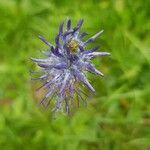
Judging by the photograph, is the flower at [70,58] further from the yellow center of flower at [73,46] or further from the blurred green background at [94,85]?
the blurred green background at [94,85]

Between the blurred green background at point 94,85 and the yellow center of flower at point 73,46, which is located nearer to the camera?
the yellow center of flower at point 73,46

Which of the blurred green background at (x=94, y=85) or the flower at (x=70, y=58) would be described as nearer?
the flower at (x=70, y=58)

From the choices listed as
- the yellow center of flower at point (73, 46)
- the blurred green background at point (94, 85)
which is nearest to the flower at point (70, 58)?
the yellow center of flower at point (73, 46)

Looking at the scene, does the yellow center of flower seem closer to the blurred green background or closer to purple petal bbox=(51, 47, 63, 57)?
purple petal bbox=(51, 47, 63, 57)

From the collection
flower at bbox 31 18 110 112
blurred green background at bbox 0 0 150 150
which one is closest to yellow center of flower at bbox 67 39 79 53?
flower at bbox 31 18 110 112

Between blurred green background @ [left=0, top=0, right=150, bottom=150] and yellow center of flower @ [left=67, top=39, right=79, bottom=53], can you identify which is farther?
blurred green background @ [left=0, top=0, right=150, bottom=150]

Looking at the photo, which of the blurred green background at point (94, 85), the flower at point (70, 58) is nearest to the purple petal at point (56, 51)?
the flower at point (70, 58)

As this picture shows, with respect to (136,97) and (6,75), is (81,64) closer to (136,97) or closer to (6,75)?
(136,97)

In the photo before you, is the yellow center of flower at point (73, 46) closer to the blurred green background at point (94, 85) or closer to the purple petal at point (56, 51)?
the purple petal at point (56, 51)

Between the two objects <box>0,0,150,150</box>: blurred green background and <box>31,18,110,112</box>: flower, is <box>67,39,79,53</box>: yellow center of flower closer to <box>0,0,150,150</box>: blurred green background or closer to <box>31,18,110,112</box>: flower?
<box>31,18,110,112</box>: flower

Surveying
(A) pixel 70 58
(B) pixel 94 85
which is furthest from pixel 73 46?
(B) pixel 94 85

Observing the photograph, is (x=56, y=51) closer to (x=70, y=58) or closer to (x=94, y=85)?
(x=70, y=58)
